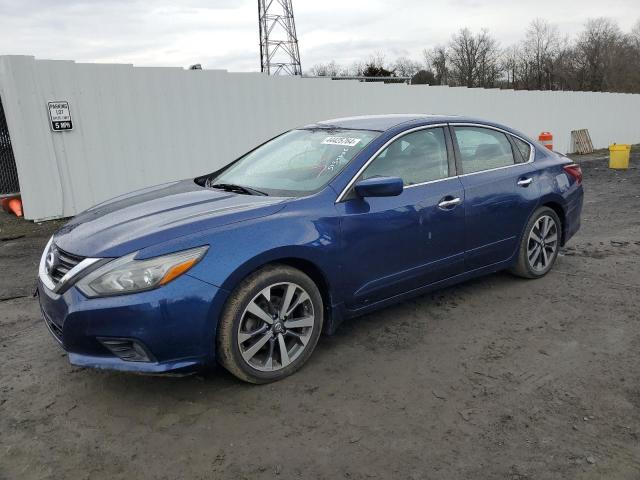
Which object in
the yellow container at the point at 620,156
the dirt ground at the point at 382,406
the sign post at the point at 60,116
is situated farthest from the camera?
the yellow container at the point at 620,156

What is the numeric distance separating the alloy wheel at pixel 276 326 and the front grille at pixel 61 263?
1.00 metres

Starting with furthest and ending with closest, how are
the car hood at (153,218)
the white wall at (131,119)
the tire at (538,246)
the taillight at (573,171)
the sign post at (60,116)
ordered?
the sign post at (60,116), the white wall at (131,119), the taillight at (573,171), the tire at (538,246), the car hood at (153,218)

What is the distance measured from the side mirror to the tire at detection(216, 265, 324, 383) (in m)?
0.68

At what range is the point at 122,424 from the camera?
9.55 ft

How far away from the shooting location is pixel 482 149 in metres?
4.62

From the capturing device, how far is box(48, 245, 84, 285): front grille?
9.96ft

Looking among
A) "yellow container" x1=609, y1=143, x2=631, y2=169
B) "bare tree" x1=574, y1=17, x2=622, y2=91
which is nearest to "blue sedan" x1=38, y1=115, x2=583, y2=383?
"yellow container" x1=609, y1=143, x2=631, y2=169

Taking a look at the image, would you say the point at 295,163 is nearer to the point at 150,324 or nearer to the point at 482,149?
the point at 482,149

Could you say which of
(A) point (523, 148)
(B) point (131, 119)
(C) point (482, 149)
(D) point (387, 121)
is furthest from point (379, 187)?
(B) point (131, 119)

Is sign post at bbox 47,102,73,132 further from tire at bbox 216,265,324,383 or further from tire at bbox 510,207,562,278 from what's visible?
tire at bbox 510,207,562,278

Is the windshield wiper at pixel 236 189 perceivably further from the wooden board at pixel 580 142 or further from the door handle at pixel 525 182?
the wooden board at pixel 580 142

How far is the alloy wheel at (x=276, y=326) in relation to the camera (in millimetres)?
3150

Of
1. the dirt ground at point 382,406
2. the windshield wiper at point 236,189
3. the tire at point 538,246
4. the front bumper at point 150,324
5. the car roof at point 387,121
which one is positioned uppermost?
the car roof at point 387,121

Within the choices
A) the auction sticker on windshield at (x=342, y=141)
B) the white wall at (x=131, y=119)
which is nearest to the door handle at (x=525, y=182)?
the auction sticker on windshield at (x=342, y=141)
